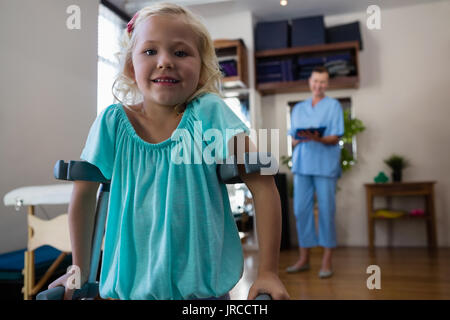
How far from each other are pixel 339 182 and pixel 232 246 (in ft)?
8.53

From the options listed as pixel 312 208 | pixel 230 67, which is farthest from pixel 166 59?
pixel 230 67

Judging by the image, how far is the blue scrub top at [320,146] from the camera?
169 cm

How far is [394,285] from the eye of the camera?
141 cm

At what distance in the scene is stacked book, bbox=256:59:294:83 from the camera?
2660 mm

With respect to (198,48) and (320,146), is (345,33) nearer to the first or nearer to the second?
(320,146)

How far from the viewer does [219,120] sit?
31 cm

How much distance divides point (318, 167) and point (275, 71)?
47.9 inches

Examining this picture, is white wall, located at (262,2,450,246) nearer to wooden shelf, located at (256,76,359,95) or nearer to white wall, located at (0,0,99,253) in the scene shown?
wooden shelf, located at (256,76,359,95)

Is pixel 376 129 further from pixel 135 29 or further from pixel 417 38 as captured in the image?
pixel 135 29

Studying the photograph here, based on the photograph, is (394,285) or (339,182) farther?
(339,182)

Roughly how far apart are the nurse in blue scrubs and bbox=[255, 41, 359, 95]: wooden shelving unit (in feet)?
3.00

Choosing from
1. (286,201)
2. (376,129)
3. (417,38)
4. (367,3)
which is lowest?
(286,201)
